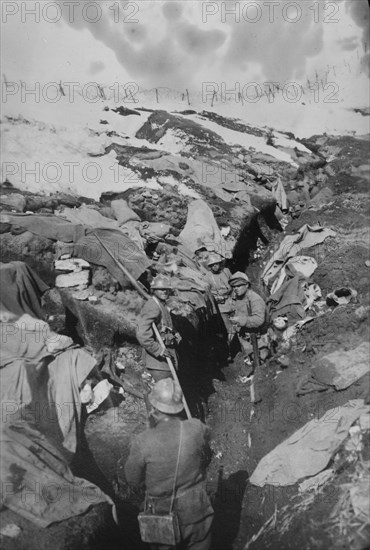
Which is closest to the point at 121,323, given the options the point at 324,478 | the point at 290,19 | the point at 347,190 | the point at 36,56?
the point at 324,478

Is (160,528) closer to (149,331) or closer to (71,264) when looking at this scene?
(149,331)

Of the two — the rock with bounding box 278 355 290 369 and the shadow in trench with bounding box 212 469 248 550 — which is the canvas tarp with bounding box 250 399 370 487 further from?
the rock with bounding box 278 355 290 369

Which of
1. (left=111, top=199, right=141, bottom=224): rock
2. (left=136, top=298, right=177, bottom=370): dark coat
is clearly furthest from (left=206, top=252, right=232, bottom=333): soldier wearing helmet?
(left=136, top=298, right=177, bottom=370): dark coat

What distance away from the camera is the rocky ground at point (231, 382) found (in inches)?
165

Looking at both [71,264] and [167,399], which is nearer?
[167,399]

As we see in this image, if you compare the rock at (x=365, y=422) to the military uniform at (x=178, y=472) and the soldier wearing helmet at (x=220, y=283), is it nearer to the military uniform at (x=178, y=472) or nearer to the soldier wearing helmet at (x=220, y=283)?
the military uniform at (x=178, y=472)

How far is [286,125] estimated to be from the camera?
347 inches

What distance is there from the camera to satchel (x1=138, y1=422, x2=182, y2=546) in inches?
147

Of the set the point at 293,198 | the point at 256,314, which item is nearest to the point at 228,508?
the point at 256,314

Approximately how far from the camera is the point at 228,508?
4.66 meters

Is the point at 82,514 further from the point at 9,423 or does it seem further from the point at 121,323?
the point at 121,323

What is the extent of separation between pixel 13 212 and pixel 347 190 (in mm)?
8631

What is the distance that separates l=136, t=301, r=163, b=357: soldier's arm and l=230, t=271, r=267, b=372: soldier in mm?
1947

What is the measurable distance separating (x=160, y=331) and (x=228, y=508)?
1.99 m
